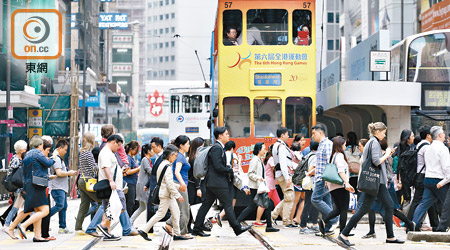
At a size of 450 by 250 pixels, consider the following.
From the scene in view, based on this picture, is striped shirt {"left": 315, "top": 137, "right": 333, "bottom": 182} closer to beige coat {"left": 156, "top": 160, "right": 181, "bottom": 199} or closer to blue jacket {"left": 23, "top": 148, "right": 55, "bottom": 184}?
A: beige coat {"left": 156, "top": 160, "right": 181, "bottom": 199}

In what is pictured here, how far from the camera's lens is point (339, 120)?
24.9 metres

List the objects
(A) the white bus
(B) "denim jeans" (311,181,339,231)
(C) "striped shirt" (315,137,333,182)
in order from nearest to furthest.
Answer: (C) "striped shirt" (315,137,333,182) → (B) "denim jeans" (311,181,339,231) → (A) the white bus

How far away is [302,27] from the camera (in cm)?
1645

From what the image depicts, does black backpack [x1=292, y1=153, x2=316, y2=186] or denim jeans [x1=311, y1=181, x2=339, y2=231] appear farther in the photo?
black backpack [x1=292, y1=153, x2=316, y2=186]

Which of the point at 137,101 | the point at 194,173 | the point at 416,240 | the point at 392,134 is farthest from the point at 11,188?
the point at 137,101

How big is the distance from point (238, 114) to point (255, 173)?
3.42 meters

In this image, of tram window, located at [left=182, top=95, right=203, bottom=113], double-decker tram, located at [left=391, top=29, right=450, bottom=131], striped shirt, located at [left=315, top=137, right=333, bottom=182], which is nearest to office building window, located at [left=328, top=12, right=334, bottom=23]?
tram window, located at [left=182, top=95, right=203, bottom=113]

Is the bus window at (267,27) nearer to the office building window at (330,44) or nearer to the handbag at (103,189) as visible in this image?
the handbag at (103,189)

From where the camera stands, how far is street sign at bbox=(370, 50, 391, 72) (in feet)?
83.3

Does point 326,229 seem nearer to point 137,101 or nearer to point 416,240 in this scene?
point 416,240

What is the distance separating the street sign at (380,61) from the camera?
83.3 feet

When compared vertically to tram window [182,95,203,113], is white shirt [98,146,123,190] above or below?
below

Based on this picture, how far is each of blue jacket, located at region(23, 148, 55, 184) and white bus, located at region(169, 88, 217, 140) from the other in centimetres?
2557

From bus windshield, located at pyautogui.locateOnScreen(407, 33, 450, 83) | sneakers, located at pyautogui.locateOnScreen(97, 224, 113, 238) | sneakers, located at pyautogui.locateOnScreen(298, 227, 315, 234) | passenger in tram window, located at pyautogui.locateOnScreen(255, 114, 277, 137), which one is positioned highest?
bus windshield, located at pyautogui.locateOnScreen(407, 33, 450, 83)
